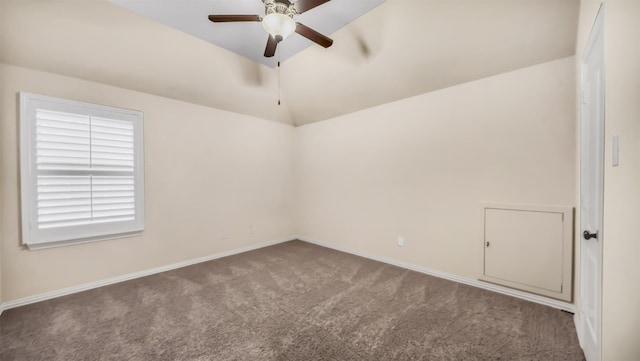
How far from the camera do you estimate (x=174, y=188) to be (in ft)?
10.9

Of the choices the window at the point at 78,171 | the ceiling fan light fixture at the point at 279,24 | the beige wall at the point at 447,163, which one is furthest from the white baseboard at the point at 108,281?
the ceiling fan light fixture at the point at 279,24

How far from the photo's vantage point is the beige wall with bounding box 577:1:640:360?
89cm

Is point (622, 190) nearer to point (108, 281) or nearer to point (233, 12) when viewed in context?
point (233, 12)

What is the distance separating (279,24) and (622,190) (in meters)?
2.12

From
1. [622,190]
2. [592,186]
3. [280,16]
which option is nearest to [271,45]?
[280,16]

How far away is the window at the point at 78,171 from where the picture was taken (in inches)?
93.4

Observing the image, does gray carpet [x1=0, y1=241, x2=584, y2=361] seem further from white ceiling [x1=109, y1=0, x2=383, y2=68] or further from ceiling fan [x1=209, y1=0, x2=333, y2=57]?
white ceiling [x1=109, y1=0, x2=383, y2=68]

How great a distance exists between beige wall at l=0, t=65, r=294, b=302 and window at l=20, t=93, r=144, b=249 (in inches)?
3.8

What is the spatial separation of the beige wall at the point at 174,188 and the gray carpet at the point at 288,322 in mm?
352

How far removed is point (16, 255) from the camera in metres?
2.34

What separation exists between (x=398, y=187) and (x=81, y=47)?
12.7 ft

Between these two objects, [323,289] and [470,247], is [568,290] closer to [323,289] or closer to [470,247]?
[470,247]

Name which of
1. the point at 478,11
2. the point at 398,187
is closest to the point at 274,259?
the point at 398,187

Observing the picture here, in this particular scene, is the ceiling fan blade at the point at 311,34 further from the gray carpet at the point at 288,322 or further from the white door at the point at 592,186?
the gray carpet at the point at 288,322
